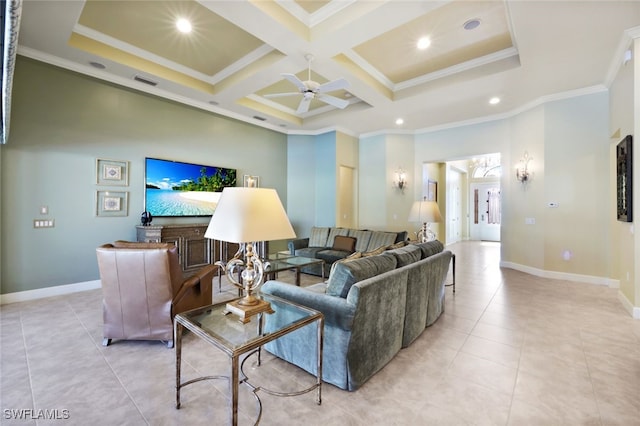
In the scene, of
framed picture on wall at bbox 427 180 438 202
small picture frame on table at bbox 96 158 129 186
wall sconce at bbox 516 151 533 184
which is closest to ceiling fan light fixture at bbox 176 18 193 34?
small picture frame on table at bbox 96 158 129 186

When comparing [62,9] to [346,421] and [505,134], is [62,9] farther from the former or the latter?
[505,134]

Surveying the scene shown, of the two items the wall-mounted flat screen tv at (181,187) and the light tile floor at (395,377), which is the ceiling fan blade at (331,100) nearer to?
the wall-mounted flat screen tv at (181,187)

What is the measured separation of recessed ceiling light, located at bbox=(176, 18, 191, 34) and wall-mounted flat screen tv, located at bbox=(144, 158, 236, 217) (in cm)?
211

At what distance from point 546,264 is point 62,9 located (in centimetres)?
780

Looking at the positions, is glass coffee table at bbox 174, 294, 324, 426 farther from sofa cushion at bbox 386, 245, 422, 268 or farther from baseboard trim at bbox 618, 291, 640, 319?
baseboard trim at bbox 618, 291, 640, 319

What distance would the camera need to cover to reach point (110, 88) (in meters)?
4.25

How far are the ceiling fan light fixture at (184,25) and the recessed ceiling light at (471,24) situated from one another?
3.41 meters

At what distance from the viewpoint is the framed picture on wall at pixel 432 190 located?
25.7 ft

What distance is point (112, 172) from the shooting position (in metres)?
4.28

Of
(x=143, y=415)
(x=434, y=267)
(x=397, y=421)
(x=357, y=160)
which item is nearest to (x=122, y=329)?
(x=143, y=415)

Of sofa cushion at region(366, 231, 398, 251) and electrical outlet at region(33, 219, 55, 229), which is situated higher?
electrical outlet at region(33, 219, 55, 229)

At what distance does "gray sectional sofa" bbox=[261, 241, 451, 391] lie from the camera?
1856 mm

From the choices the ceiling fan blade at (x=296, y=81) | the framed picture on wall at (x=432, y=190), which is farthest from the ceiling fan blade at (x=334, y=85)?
the framed picture on wall at (x=432, y=190)

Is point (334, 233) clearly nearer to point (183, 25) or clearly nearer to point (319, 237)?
point (319, 237)
